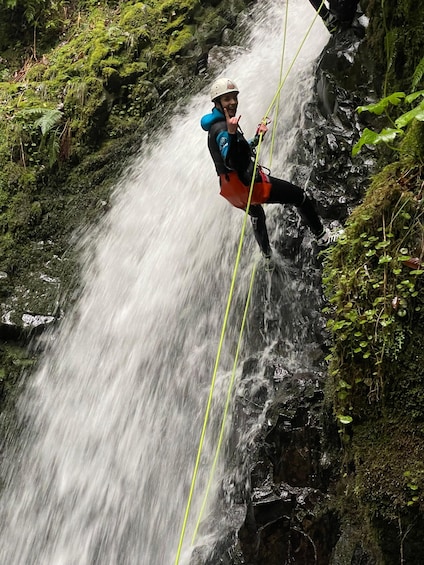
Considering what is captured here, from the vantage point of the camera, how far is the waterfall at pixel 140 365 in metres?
5.32

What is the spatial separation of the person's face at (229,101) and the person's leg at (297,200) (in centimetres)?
72

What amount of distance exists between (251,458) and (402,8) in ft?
12.2

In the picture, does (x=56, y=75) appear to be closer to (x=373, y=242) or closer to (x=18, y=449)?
(x=18, y=449)

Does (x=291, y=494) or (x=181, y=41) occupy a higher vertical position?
(x=181, y=41)

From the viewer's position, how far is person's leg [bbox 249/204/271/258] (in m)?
5.30

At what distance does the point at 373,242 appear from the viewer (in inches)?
133

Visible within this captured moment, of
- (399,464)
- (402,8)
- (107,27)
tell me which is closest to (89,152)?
(107,27)

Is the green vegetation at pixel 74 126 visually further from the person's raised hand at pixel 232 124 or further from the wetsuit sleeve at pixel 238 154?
the person's raised hand at pixel 232 124

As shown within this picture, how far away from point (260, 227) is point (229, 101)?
1.30 m

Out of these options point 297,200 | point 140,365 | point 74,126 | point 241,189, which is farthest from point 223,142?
point 74,126

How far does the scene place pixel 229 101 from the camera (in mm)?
4609

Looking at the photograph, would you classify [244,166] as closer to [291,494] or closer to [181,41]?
[291,494]

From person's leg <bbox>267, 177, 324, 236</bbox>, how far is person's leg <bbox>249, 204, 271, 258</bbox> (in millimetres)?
272

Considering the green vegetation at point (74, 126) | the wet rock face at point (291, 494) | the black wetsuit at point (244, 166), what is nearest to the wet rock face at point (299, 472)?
the wet rock face at point (291, 494)
